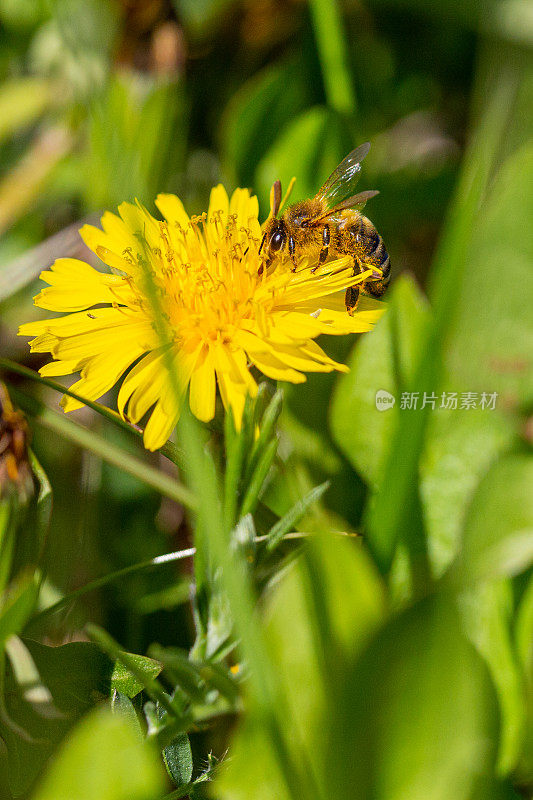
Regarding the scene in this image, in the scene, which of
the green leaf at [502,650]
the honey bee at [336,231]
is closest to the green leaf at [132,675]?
the green leaf at [502,650]

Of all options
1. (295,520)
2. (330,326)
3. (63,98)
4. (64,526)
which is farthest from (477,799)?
(63,98)

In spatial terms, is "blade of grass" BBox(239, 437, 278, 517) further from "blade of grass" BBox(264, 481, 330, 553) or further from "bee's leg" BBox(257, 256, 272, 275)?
"bee's leg" BBox(257, 256, 272, 275)

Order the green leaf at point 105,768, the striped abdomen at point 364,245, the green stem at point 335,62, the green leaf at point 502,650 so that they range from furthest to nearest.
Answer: the green stem at point 335,62 → the striped abdomen at point 364,245 → the green leaf at point 502,650 → the green leaf at point 105,768

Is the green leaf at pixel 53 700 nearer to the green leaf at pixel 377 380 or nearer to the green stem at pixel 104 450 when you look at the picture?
the green stem at pixel 104 450

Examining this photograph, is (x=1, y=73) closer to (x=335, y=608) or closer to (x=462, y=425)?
(x=462, y=425)

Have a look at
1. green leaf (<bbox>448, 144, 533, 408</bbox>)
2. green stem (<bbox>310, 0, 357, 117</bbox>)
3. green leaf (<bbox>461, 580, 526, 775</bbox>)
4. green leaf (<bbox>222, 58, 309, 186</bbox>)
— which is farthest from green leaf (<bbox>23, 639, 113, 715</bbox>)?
green stem (<bbox>310, 0, 357, 117</bbox>)

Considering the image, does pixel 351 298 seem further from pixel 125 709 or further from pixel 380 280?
pixel 125 709
